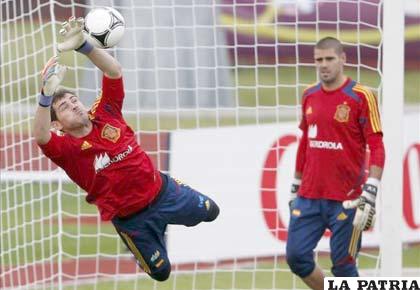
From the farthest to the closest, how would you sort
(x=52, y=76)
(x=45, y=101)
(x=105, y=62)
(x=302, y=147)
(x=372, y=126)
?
(x=302, y=147) → (x=372, y=126) → (x=105, y=62) → (x=45, y=101) → (x=52, y=76)

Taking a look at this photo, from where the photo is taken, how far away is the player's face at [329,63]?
348 inches

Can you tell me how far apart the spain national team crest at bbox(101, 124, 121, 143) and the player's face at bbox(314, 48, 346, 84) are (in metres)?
1.64

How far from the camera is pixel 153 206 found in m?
8.30

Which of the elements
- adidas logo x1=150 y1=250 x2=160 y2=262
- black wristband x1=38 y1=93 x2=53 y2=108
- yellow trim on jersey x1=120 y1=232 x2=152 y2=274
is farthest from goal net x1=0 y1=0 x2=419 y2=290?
black wristband x1=38 y1=93 x2=53 y2=108

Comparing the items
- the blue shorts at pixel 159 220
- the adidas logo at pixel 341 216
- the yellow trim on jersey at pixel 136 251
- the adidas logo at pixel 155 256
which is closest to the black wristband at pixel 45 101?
the blue shorts at pixel 159 220

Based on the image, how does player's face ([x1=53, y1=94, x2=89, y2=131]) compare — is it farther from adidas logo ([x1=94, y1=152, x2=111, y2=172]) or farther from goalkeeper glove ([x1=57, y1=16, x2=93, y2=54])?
goalkeeper glove ([x1=57, y1=16, x2=93, y2=54])

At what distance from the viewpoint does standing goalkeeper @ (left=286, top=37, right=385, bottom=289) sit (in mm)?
8826

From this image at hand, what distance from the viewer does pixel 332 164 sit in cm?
891

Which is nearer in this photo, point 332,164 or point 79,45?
point 79,45

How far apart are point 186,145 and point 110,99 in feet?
7.61

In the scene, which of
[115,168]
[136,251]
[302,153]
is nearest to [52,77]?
[115,168]

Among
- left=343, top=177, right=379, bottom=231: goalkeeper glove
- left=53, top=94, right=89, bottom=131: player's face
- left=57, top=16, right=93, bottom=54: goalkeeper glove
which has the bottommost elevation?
left=343, top=177, right=379, bottom=231: goalkeeper glove

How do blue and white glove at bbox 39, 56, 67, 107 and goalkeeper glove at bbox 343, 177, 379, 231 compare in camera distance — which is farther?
goalkeeper glove at bbox 343, 177, 379, 231

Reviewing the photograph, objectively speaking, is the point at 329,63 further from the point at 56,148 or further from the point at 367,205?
the point at 56,148
